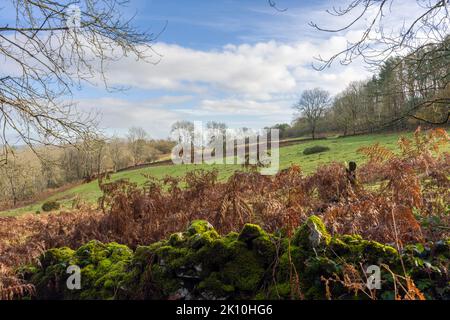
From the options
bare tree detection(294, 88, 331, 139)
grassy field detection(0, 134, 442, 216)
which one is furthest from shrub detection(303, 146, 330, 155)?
bare tree detection(294, 88, 331, 139)

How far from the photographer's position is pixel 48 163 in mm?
5871

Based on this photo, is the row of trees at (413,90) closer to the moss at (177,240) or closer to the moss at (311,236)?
the moss at (311,236)

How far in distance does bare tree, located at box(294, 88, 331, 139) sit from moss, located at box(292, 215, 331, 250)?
179 feet

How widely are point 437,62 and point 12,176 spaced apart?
8.45 meters

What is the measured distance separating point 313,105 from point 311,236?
187ft

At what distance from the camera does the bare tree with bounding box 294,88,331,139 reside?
184 ft

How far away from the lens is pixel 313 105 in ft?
187

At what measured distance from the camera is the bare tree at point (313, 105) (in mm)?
56231

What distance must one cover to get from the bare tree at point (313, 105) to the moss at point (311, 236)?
5445 cm

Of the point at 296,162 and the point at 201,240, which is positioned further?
the point at 296,162

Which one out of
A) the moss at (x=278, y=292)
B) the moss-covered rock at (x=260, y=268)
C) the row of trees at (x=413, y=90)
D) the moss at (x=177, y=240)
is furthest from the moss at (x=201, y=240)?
the row of trees at (x=413, y=90)

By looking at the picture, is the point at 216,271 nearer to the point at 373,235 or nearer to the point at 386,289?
the point at 386,289

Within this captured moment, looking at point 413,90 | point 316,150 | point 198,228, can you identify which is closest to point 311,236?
point 198,228

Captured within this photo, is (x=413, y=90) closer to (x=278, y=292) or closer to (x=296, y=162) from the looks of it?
(x=278, y=292)
